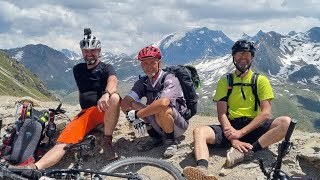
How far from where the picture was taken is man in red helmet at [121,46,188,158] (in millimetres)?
8359

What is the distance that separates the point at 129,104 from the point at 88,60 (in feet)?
5.48

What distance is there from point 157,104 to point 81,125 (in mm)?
2224

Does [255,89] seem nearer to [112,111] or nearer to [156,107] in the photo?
[156,107]

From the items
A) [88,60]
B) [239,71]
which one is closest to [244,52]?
[239,71]

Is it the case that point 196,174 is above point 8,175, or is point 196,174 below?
below

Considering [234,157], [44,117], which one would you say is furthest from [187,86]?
[44,117]

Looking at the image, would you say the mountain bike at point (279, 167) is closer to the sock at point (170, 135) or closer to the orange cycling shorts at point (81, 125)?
the sock at point (170, 135)

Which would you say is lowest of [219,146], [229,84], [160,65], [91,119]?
[219,146]

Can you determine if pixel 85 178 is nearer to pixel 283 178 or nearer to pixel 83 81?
pixel 283 178

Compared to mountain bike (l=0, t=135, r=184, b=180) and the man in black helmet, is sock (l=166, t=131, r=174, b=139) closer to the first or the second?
the man in black helmet

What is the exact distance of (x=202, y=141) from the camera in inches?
326

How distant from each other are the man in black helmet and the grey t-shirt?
79 centimetres

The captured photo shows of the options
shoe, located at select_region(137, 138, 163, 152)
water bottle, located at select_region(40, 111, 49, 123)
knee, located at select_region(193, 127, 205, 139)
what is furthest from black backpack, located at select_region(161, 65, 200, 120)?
water bottle, located at select_region(40, 111, 49, 123)

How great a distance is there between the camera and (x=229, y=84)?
8844mm
